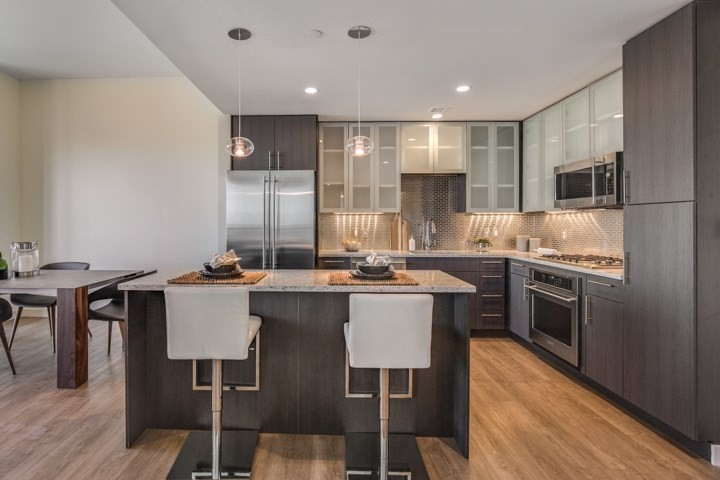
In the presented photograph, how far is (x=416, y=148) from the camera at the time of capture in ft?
16.1

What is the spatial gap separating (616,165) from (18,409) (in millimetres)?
4689

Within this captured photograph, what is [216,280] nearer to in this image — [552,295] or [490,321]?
[552,295]

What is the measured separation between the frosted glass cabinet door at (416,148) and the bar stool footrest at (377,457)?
3324 millimetres

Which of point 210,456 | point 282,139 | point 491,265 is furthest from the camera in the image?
point 282,139

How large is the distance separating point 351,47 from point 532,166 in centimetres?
278

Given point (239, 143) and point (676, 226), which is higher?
point (239, 143)

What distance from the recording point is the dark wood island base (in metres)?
2.38

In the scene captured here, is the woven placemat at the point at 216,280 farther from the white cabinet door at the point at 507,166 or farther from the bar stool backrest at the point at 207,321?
the white cabinet door at the point at 507,166

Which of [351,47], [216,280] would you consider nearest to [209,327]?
[216,280]

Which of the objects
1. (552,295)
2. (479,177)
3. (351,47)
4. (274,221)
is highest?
(351,47)

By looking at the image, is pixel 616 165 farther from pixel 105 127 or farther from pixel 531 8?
pixel 105 127

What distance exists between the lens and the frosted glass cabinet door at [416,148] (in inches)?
193

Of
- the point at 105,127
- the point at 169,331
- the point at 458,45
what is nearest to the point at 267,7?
the point at 458,45

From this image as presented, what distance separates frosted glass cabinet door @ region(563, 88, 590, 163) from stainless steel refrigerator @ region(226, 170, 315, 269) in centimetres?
266
